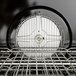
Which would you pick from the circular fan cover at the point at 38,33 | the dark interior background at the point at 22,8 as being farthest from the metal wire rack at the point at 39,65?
the dark interior background at the point at 22,8

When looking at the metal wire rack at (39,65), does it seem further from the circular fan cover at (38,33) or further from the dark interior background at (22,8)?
the dark interior background at (22,8)

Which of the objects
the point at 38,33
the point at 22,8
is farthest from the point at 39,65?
the point at 22,8

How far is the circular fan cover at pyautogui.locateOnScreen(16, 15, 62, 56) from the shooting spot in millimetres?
1311

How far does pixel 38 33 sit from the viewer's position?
1309 millimetres

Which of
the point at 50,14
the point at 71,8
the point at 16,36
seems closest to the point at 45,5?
the point at 50,14

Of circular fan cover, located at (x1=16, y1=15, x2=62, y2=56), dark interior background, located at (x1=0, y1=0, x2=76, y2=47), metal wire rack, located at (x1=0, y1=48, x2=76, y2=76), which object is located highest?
dark interior background, located at (x1=0, y1=0, x2=76, y2=47)

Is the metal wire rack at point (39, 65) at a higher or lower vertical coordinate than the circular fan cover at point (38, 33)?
lower

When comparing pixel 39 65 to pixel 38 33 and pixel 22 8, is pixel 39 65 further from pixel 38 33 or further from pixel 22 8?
pixel 22 8

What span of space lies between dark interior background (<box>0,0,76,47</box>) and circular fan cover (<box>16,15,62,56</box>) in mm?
101

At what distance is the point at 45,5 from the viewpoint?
1.36 m

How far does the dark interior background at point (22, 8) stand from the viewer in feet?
4.45

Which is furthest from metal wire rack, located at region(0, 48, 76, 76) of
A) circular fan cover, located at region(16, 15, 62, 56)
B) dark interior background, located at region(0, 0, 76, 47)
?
dark interior background, located at region(0, 0, 76, 47)

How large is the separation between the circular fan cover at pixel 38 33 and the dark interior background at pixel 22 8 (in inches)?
4.0

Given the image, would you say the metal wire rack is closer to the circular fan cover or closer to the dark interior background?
the circular fan cover
